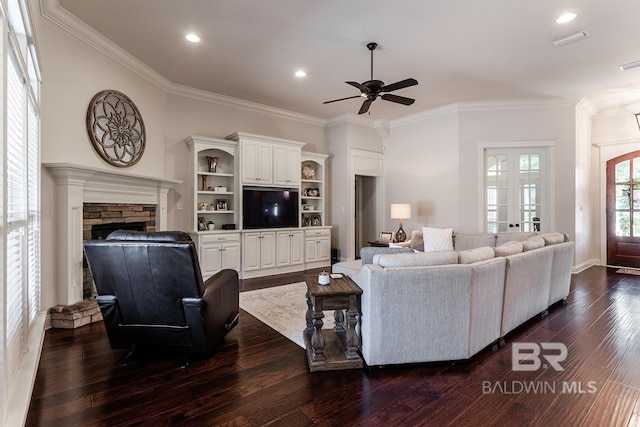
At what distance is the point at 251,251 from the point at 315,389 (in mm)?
3469

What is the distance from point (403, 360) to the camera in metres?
2.36

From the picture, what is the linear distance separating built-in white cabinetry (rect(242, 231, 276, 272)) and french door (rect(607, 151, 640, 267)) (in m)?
6.53

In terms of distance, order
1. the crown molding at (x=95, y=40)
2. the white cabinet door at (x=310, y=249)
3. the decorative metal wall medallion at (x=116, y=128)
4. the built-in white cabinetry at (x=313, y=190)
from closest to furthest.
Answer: the crown molding at (x=95, y=40), the decorative metal wall medallion at (x=116, y=128), the white cabinet door at (x=310, y=249), the built-in white cabinetry at (x=313, y=190)

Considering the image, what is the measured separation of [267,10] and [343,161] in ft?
12.4

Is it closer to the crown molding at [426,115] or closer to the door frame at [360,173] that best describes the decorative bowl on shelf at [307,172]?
the door frame at [360,173]

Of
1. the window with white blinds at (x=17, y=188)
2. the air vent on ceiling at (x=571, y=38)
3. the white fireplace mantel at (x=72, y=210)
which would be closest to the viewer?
the window with white blinds at (x=17, y=188)

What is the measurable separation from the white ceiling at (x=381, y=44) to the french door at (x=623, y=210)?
1.61m

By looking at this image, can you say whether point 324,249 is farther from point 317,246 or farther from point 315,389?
point 315,389

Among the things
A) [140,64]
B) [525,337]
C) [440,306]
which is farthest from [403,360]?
[140,64]

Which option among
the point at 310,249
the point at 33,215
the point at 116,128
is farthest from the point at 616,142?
the point at 33,215

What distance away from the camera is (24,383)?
199 cm

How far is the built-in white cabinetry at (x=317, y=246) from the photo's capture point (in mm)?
6156

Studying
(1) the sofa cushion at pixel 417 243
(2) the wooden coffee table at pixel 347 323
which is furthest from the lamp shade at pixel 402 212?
(2) the wooden coffee table at pixel 347 323

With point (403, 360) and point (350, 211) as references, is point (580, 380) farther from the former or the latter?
point (350, 211)
